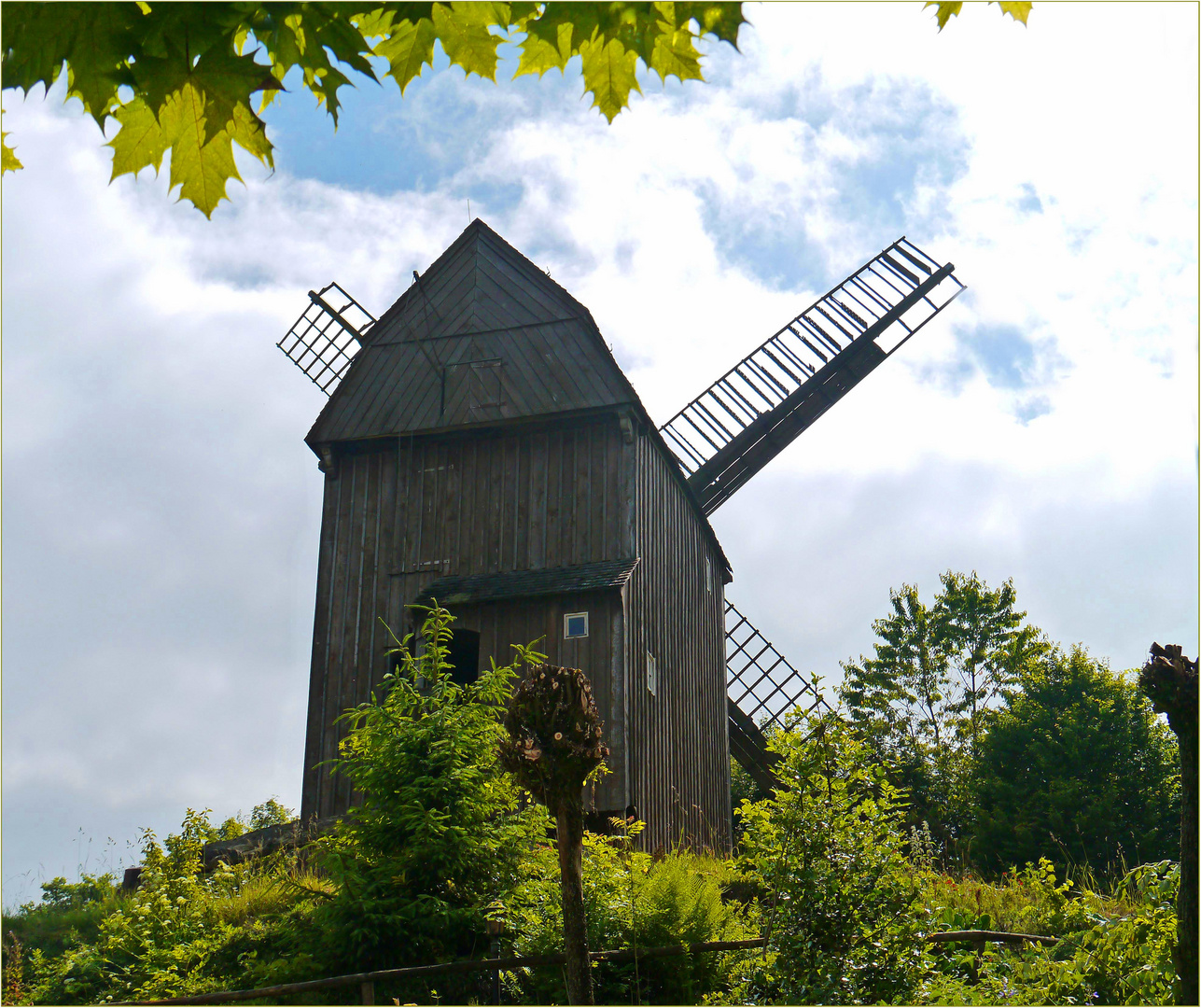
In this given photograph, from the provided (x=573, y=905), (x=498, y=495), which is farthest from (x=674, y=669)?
(x=573, y=905)

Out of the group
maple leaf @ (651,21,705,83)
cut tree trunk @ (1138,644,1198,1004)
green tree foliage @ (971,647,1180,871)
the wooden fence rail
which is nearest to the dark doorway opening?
the wooden fence rail

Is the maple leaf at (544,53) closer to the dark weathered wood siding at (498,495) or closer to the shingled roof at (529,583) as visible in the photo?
the shingled roof at (529,583)

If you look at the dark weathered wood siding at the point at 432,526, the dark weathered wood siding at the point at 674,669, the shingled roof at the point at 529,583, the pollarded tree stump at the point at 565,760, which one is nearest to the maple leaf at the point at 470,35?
the pollarded tree stump at the point at 565,760

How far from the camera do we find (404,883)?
8344 mm

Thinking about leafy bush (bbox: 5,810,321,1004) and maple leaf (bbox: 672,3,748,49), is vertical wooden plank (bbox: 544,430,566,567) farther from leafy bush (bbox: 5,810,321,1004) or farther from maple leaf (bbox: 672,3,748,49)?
maple leaf (bbox: 672,3,748,49)

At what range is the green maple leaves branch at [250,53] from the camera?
316 centimetres

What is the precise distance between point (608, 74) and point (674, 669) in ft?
44.5

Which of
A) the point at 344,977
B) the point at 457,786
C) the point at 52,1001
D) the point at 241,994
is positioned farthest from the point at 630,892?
the point at 52,1001

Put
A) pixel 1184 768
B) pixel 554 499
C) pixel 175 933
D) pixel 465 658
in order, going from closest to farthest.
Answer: pixel 1184 768, pixel 175 933, pixel 554 499, pixel 465 658

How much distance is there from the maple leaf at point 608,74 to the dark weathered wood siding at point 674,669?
1070 centimetres

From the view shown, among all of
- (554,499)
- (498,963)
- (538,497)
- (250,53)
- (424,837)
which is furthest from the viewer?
(538,497)

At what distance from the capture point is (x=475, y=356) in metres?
16.2

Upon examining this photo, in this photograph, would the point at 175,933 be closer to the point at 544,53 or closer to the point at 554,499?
the point at 554,499

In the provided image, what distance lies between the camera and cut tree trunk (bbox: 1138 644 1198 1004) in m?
4.57
